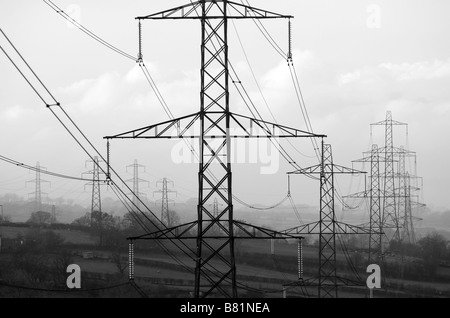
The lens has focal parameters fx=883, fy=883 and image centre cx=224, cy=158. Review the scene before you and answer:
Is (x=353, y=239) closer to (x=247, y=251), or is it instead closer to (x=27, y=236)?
(x=247, y=251)

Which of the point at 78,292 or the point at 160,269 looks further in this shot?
the point at 160,269

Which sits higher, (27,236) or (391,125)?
(391,125)

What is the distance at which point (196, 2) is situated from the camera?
26.7 meters

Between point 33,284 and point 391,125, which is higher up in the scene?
point 391,125

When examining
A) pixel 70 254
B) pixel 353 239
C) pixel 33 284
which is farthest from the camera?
pixel 353 239

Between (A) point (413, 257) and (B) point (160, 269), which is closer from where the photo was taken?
(B) point (160, 269)

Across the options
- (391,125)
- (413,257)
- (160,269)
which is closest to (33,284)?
(160,269)

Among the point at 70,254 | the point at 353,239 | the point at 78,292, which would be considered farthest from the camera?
the point at 353,239
